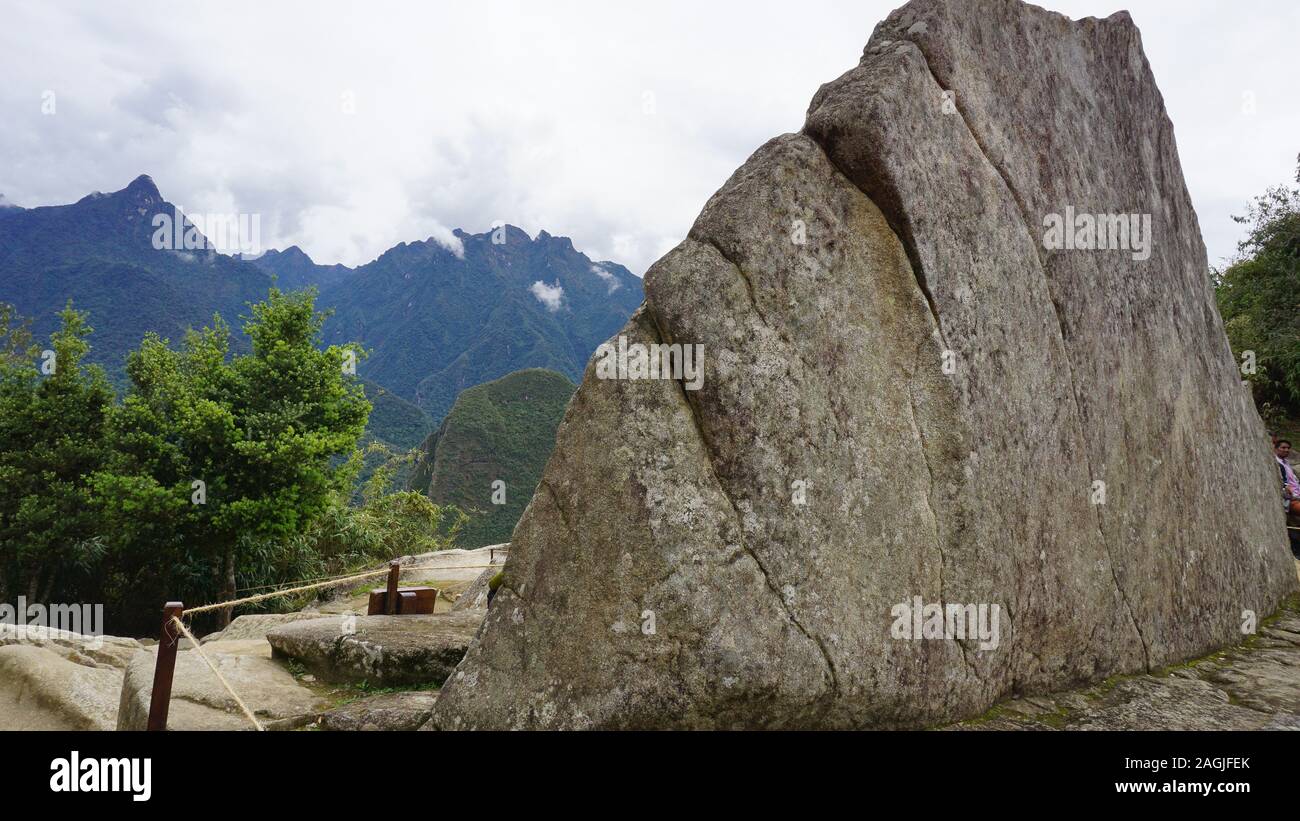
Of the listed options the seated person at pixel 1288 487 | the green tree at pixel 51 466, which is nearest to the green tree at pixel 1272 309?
the seated person at pixel 1288 487

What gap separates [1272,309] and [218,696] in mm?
30860

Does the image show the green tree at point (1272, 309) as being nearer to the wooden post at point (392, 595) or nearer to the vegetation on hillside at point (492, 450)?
the wooden post at point (392, 595)

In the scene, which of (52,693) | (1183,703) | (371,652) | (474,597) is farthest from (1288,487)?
(52,693)

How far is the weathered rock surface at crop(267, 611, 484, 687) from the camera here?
7199mm

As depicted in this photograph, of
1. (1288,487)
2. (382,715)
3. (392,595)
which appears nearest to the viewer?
(382,715)

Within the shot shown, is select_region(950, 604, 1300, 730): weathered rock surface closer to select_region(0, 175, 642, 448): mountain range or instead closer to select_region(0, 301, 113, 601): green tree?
select_region(0, 301, 113, 601): green tree

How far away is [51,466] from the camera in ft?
66.4

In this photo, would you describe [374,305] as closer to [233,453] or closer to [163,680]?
[233,453]

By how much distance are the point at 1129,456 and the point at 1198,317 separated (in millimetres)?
3710

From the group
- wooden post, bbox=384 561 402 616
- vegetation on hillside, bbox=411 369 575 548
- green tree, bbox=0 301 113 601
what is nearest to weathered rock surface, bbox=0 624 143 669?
wooden post, bbox=384 561 402 616

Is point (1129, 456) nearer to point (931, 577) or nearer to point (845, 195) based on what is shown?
point (931, 577)

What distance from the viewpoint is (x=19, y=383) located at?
67.8 feet

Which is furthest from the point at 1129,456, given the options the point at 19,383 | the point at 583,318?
the point at 583,318

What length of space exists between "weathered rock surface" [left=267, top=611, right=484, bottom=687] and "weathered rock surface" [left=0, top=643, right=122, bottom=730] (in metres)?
2.81
